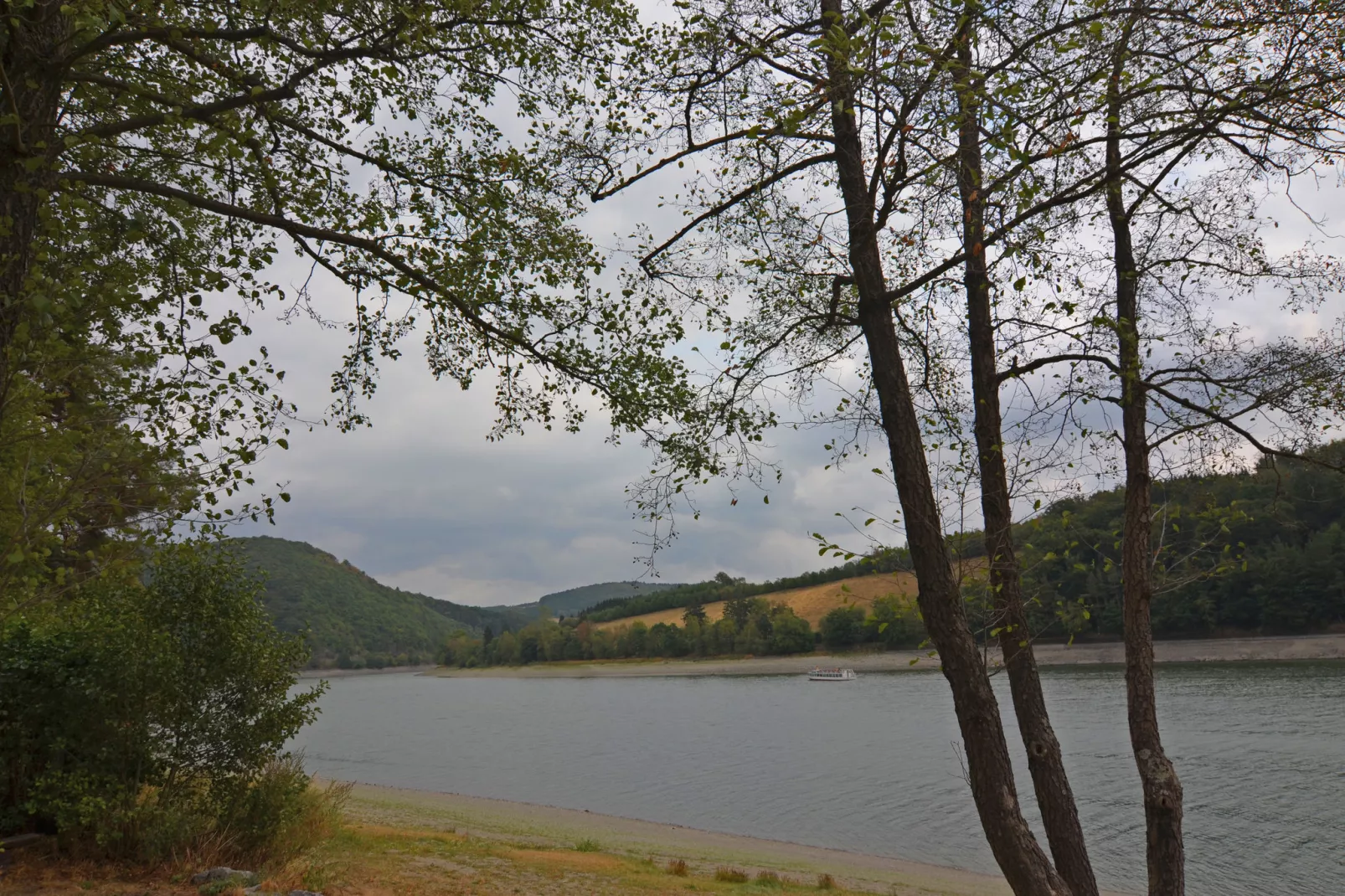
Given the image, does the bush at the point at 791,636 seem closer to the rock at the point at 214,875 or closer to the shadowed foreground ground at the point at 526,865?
the shadowed foreground ground at the point at 526,865

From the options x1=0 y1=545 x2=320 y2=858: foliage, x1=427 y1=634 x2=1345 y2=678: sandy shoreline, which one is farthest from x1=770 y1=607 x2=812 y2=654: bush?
x1=0 y1=545 x2=320 y2=858: foliage

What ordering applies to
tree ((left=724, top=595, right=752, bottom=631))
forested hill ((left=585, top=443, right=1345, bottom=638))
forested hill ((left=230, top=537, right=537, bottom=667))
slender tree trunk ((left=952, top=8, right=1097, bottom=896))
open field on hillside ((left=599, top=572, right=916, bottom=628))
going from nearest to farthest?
slender tree trunk ((left=952, top=8, right=1097, bottom=896)) < forested hill ((left=585, top=443, right=1345, bottom=638)) < open field on hillside ((left=599, top=572, right=916, bottom=628)) < tree ((left=724, top=595, right=752, bottom=631)) < forested hill ((left=230, top=537, right=537, bottom=667))

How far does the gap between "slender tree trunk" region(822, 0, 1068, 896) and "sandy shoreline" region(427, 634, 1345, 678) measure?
0.56 metres

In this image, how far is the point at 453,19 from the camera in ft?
21.4

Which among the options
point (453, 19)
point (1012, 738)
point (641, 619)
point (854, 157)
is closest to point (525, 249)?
point (453, 19)

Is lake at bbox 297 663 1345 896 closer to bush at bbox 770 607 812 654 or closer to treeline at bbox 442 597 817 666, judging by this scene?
bush at bbox 770 607 812 654

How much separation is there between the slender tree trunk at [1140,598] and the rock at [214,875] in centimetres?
779

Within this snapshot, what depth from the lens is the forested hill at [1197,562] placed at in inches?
228

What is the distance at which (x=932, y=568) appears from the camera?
5.00 metres

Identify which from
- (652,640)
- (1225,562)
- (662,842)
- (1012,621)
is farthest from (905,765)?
(652,640)

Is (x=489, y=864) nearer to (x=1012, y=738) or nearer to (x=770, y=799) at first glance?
(x=770, y=799)

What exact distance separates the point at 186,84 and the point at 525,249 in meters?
3.05

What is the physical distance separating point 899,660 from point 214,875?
8113cm

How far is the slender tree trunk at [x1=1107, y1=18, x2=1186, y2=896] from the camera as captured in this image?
5688mm
